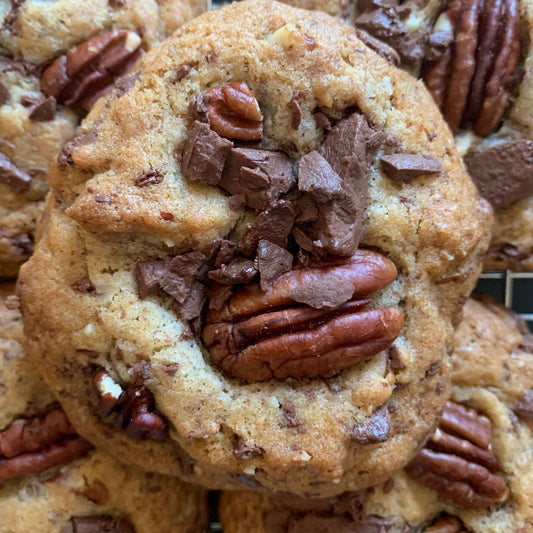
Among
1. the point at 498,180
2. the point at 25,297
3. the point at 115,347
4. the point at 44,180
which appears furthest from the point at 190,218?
the point at 498,180

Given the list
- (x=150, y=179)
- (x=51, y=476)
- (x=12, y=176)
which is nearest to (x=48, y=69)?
(x=12, y=176)

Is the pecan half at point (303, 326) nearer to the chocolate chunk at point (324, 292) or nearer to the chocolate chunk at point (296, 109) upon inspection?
the chocolate chunk at point (324, 292)

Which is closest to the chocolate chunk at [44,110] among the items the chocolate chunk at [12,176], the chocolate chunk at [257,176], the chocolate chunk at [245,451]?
the chocolate chunk at [12,176]

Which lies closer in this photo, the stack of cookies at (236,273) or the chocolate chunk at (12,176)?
the stack of cookies at (236,273)

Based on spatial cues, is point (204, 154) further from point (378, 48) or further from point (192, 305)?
point (378, 48)

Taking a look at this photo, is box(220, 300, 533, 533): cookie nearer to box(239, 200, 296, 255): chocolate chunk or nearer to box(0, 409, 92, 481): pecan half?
box(0, 409, 92, 481): pecan half

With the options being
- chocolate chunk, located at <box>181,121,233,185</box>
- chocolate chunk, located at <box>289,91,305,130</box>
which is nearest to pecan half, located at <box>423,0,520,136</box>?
chocolate chunk, located at <box>289,91,305,130</box>
